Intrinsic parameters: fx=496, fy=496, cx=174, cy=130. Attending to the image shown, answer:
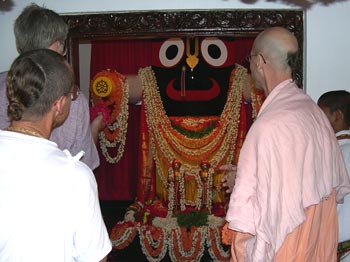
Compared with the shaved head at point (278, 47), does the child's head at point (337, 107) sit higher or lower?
lower

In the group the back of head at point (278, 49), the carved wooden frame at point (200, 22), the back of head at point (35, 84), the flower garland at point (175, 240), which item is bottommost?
the flower garland at point (175, 240)

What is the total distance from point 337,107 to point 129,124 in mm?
2154

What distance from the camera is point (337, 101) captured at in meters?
2.21

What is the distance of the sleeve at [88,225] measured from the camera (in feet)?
3.81

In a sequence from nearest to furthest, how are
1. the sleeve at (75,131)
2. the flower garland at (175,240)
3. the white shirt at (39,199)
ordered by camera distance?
the white shirt at (39,199) < the sleeve at (75,131) < the flower garland at (175,240)

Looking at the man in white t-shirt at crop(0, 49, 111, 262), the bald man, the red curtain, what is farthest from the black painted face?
the man in white t-shirt at crop(0, 49, 111, 262)

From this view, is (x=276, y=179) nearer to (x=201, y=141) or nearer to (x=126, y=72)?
(x=201, y=141)

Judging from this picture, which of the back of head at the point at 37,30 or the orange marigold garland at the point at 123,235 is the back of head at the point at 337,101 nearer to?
the back of head at the point at 37,30

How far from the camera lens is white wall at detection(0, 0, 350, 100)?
2355mm

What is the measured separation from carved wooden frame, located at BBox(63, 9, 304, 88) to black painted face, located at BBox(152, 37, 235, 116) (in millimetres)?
1233

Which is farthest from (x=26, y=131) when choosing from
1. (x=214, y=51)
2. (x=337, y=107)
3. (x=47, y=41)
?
(x=214, y=51)

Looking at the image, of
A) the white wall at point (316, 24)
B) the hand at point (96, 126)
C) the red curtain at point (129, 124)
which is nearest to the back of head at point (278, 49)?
the white wall at point (316, 24)

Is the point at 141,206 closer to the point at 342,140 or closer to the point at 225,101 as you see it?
the point at 225,101

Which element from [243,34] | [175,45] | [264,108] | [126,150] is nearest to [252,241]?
[264,108]
